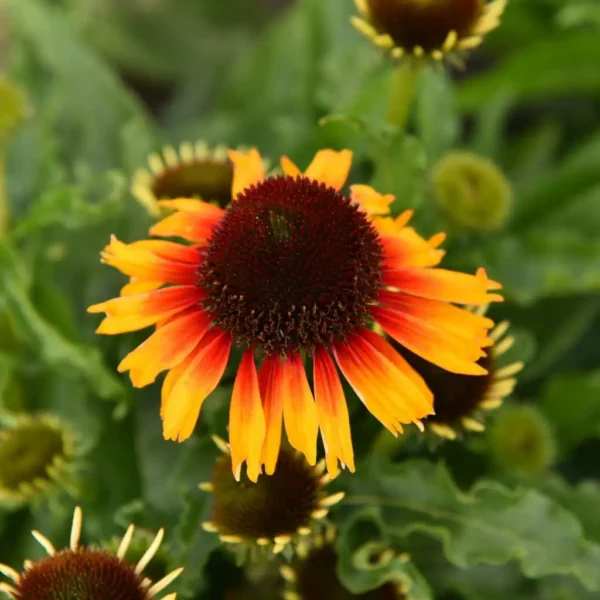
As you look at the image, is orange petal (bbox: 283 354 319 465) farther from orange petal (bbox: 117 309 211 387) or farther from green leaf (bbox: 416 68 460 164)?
green leaf (bbox: 416 68 460 164)

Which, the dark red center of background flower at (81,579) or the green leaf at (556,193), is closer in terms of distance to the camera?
the dark red center of background flower at (81,579)

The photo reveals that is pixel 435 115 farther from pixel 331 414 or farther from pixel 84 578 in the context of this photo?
pixel 84 578

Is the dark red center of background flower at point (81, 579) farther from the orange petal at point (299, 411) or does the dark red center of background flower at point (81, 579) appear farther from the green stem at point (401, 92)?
the green stem at point (401, 92)

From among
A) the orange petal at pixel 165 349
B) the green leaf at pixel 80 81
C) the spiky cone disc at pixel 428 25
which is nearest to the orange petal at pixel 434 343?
the orange petal at pixel 165 349

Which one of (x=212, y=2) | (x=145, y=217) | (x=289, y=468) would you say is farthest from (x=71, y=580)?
(x=212, y=2)

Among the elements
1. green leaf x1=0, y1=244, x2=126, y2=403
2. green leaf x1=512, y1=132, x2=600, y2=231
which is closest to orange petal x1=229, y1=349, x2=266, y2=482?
green leaf x1=0, y1=244, x2=126, y2=403
